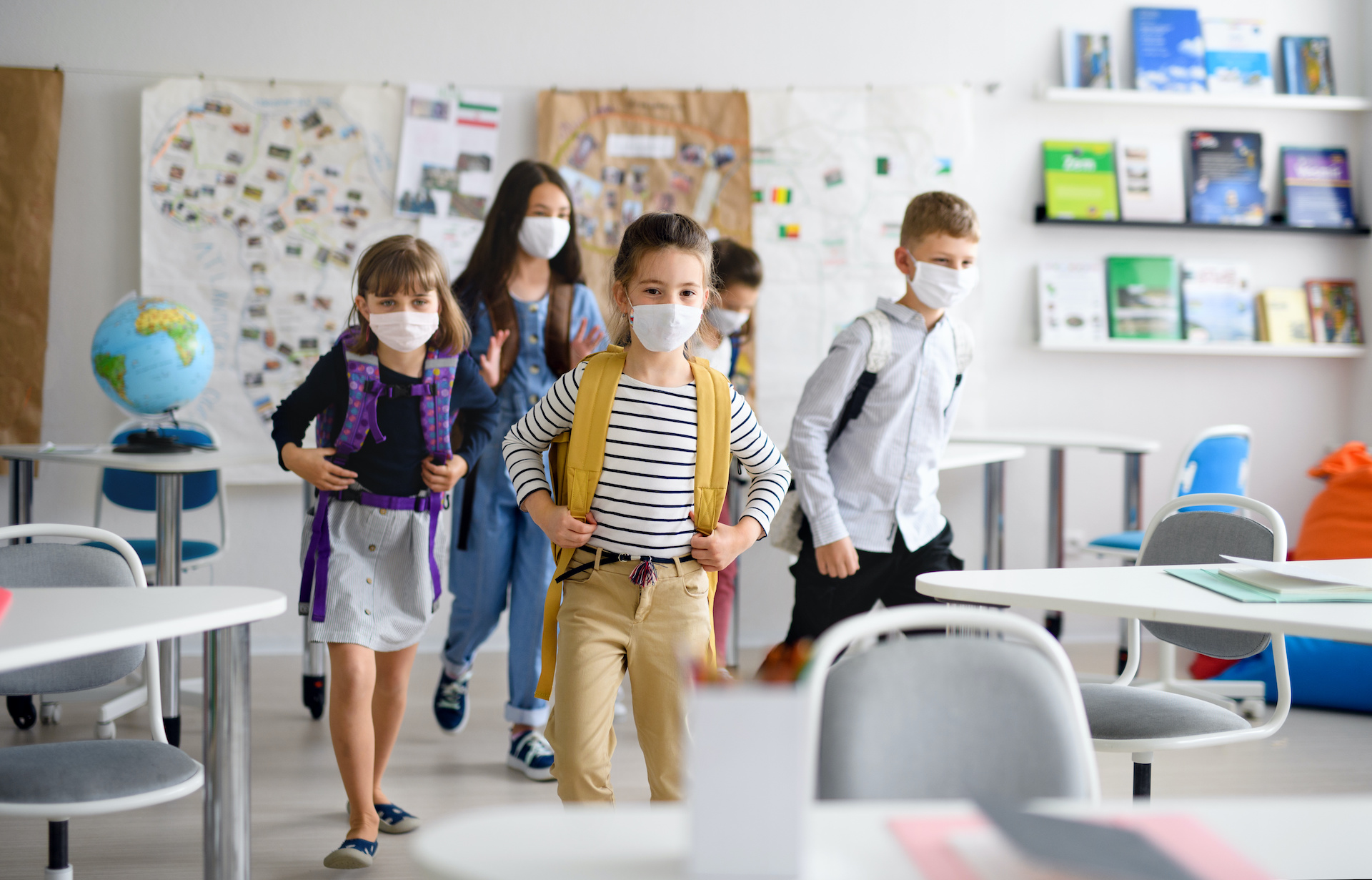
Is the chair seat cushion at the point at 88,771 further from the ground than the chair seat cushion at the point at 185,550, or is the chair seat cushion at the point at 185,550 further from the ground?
the chair seat cushion at the point at 185,550

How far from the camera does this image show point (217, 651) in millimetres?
1436

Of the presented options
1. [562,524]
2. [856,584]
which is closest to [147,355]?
[562,524]

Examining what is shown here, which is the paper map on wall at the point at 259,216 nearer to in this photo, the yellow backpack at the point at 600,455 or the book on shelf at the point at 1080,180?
the yellow backpack at the point at 600,455

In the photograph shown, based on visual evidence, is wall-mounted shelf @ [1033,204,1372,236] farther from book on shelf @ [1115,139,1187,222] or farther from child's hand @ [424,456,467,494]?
child's hand @ [424,456,467,494]

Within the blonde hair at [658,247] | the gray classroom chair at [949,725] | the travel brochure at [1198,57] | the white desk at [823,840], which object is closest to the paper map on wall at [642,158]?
the travel brochure at [1198,57]

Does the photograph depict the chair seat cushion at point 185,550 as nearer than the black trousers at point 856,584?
No

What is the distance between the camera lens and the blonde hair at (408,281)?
2.04 m

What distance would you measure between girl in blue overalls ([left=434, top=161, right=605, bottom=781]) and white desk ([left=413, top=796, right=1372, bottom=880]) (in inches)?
70.6

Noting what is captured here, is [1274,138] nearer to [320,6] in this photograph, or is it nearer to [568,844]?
[320,6]

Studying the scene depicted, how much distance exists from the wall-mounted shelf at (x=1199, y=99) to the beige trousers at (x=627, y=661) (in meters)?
3.02

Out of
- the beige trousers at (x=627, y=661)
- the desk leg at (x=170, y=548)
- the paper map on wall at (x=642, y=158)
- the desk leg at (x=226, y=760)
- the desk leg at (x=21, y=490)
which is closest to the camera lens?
the desk leg at (x=226, y=760)

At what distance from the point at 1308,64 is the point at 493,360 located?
3436mm

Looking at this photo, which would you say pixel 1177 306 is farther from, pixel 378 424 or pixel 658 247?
pixel 378 424

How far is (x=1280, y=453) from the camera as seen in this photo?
4168 millimetres
